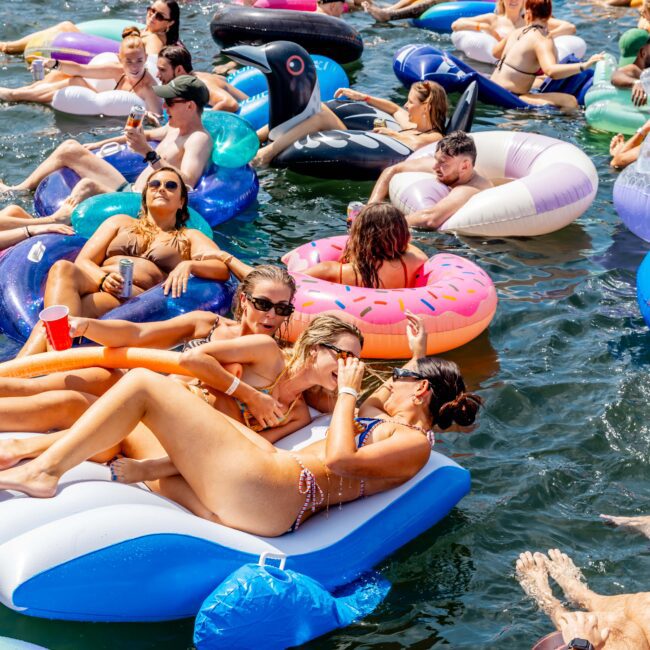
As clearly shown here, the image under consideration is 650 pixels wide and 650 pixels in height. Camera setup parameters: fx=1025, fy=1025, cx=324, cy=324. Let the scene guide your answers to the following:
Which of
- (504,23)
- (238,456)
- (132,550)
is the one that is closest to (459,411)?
(238,456)

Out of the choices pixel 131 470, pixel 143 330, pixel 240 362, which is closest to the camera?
pixel 131 470

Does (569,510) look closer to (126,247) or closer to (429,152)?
(126,247)

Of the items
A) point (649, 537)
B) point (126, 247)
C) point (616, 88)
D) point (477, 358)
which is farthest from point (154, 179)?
point (616, 88)

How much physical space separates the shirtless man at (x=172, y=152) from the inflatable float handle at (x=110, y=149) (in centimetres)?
15

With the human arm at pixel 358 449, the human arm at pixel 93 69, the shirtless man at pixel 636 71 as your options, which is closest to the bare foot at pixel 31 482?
the human arm at pixel 358 449

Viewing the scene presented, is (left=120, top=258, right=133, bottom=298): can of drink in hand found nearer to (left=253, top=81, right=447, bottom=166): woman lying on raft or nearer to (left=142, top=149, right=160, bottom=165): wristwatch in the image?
(left=142, top=149, right=160, bottom=165): wristwatch

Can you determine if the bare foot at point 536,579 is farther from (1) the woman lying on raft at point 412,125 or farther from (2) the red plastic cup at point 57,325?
(1) the woman lying on raft at point 412,125

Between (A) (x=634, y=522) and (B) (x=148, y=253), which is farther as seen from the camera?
(B) (x=148, y=253)

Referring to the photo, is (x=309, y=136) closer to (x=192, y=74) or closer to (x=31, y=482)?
(x=192, y=74)

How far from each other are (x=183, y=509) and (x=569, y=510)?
1.95m

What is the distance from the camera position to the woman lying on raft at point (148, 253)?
19.4ft

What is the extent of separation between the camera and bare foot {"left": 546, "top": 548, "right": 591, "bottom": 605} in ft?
14.1

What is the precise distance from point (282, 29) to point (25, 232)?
5341 mm

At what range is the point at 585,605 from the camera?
4238 mm
